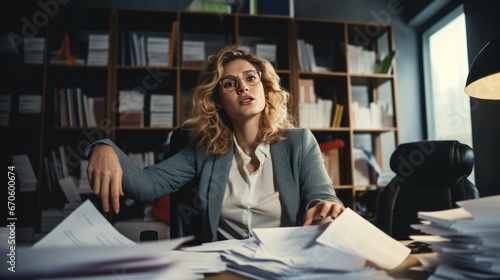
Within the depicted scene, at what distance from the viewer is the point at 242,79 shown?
59.1 inches

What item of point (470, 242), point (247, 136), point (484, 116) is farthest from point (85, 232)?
point (484, 116)

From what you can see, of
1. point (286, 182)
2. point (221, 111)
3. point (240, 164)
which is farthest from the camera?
point (221, 111)

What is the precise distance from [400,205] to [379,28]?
2080 mm

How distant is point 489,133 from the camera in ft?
8.18

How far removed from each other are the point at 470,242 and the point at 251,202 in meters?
0.82

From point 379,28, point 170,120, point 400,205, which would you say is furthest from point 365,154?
point 170,120

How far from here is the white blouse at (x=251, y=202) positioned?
131cm

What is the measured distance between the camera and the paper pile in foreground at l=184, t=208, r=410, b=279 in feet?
1.97

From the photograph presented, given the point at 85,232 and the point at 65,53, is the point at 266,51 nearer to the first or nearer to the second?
Result: the point at 65,53

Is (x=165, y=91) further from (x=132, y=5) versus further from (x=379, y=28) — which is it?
(x=379, y=28)

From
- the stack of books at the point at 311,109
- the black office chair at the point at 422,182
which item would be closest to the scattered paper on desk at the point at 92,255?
the black office chair at the point at 422,182

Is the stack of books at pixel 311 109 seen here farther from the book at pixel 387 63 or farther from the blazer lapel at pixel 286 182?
the blazer lapel at pixel 286 182

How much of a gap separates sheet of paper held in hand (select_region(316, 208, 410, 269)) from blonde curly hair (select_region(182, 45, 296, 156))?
2.50 feet

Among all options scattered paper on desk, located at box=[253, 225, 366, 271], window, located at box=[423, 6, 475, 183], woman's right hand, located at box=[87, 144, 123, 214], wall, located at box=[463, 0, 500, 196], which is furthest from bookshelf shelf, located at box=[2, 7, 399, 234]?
scattered paper on desk, located at box=[253, 225, 366, 271]
